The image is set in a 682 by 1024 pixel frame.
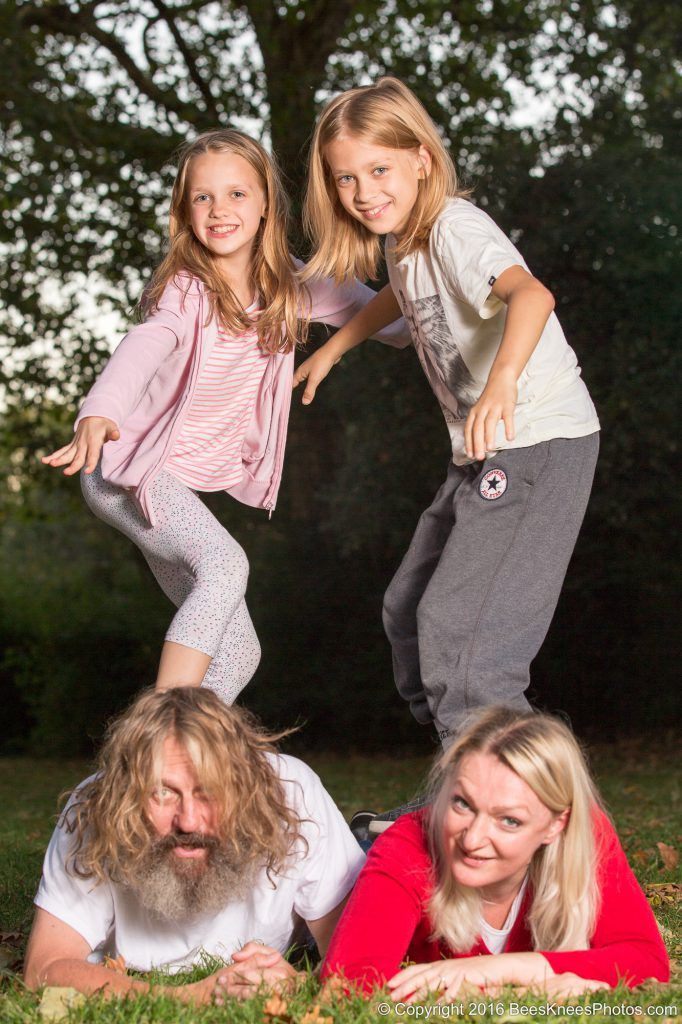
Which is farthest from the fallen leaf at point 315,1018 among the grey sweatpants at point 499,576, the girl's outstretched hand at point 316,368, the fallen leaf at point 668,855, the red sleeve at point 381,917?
the fallen leaf at point 668,855

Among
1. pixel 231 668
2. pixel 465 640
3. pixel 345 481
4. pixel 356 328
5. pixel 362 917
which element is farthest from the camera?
pixel 345 481

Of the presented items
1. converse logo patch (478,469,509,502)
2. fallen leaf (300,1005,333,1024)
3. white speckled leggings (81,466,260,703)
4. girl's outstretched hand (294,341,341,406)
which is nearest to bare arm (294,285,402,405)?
girl's outstretched hand (294,341,341,406)

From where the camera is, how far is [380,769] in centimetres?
1030

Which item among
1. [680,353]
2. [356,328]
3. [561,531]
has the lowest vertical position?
[561,531]

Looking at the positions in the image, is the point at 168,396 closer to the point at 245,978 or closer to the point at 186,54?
the point at 245,978

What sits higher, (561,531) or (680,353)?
(680,353)

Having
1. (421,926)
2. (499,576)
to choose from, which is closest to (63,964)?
(421,926)

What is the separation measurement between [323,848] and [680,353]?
258 inches

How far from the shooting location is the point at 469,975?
2393mm

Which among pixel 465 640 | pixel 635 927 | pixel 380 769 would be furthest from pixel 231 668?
pixel 380 769

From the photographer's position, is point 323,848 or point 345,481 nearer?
point 323,848

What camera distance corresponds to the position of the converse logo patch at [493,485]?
131 inches

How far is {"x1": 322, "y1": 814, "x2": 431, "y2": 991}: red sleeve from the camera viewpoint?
238 cm

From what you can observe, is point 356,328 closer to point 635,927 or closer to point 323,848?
point 323,848
